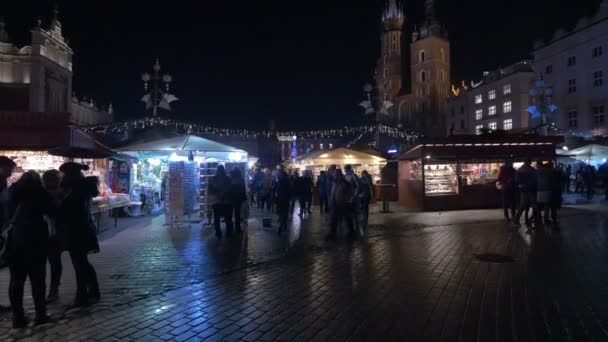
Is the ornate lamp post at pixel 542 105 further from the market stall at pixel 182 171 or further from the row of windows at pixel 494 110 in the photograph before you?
the market stall at pixel 182 171

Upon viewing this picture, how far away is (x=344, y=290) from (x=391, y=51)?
86514 mm

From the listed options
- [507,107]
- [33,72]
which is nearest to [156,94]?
[33,72]

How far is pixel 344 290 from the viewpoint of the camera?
558 centimetres

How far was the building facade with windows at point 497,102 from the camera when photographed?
51000 mm

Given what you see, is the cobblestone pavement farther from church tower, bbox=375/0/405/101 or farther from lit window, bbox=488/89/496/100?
church tower, bbox=375/0/405/101

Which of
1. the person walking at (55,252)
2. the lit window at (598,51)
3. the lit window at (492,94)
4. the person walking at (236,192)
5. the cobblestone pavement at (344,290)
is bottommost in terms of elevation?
the cobblestone pavement at (344,290)

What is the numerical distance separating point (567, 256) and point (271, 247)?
5.63 metres

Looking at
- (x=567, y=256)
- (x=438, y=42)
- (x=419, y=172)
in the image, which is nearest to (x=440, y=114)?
(x=438, y=42)

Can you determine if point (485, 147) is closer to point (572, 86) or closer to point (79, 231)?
point (79, 231)

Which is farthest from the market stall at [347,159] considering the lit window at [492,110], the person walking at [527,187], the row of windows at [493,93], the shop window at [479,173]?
the lit window at [492,110]

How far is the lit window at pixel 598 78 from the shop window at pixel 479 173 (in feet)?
86.6

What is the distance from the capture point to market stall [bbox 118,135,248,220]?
12.3 metres

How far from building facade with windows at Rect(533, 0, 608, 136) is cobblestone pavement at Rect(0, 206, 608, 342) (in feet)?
105

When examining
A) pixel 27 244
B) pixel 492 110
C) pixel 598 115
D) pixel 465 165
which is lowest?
pixel 27 244
